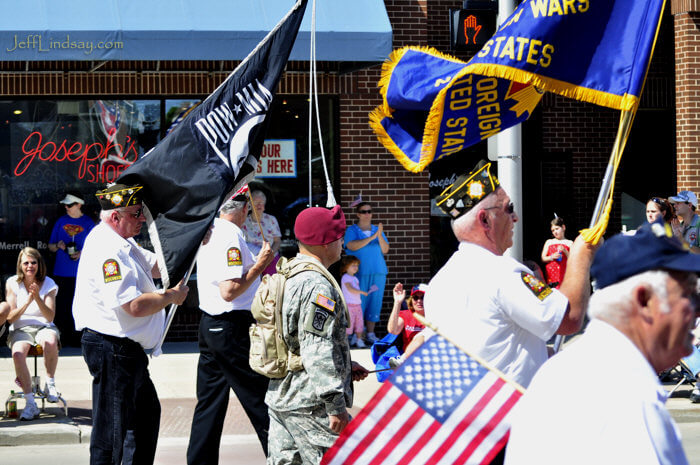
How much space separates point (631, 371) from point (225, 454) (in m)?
6.45

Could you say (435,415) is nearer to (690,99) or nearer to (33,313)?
(33,313)

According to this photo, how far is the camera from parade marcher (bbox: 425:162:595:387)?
157 inches

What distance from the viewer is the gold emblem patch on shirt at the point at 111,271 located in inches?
228

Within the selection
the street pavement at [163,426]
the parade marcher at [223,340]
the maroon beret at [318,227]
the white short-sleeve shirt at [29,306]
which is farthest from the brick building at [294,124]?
→ the maroon beret at [318,227]

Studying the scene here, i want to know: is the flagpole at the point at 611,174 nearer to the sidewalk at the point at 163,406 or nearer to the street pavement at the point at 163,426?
the street pavement at the point at 163,426

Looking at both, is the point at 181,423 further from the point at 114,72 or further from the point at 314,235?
the point at 114,72

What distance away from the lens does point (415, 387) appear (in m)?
3.50

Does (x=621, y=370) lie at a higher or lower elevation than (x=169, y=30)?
lower

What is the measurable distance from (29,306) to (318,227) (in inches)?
211

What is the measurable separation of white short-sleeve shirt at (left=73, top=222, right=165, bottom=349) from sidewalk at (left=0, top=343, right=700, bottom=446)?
296 centimetres

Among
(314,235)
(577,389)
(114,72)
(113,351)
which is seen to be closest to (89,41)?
(114,72)

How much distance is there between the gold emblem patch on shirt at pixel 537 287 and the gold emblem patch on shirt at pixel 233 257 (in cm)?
311

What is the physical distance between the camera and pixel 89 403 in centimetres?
1002

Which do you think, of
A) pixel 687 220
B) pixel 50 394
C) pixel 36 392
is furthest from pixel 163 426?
pixel 687 220
